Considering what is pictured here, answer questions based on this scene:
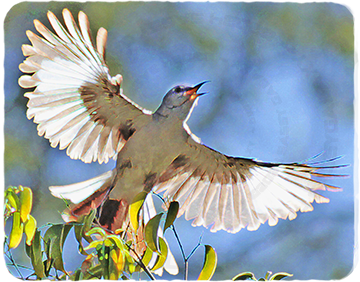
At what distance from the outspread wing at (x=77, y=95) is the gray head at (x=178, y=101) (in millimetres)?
48

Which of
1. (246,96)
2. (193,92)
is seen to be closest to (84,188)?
(193,92)

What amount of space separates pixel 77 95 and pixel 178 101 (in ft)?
0.85

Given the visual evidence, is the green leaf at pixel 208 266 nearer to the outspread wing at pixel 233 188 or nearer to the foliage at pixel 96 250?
the foliage at pixel 96 250

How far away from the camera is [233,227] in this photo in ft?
2.76

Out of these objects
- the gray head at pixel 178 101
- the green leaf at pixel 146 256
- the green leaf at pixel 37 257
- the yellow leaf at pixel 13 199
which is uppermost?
the gray head at pixel 178 101

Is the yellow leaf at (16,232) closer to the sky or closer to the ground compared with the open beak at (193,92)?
closer to the ground

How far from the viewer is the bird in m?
0.84

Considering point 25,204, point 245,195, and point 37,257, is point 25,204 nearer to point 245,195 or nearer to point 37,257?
→ point 37,257

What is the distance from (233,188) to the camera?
862 millimetres

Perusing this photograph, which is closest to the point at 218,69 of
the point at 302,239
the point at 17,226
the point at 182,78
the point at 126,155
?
the point at 182,78

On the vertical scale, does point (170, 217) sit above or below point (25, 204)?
above

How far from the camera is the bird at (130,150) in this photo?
2.75ft

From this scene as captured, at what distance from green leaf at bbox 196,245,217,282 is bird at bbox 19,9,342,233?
6.5 inches

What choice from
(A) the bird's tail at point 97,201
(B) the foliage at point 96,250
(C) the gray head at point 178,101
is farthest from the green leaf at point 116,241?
(C) the gray head at point 178,101
